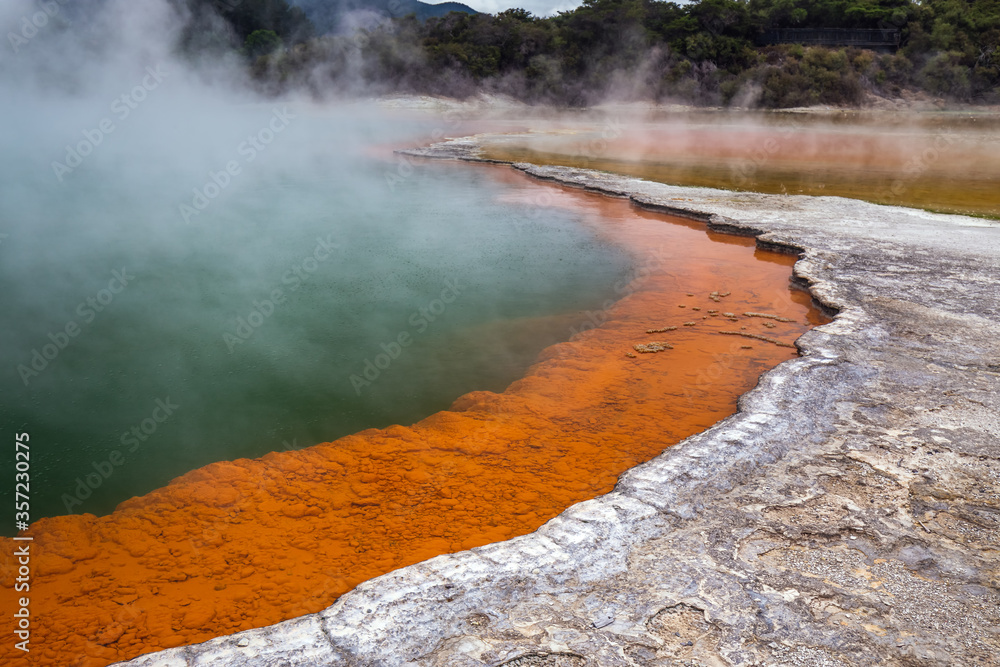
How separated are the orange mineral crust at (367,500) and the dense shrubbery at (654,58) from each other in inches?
1172

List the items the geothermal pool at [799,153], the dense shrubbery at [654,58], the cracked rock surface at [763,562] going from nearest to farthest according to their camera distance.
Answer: the cracked rock surface at [763,562] < the geothermal pool at [799,153] < the dense shrubbery at [654,58]

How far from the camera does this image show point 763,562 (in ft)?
7.25

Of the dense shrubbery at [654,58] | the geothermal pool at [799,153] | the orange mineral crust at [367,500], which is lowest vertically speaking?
the orange mineral crust at [367,500]

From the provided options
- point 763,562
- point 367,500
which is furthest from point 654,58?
point 763,562

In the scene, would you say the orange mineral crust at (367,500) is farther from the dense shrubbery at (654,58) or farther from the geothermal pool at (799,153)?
the dense shrubbery at (654,58)

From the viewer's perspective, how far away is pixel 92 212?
29.5ft

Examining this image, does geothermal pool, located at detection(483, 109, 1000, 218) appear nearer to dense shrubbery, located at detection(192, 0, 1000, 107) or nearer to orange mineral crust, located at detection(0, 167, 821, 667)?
dense shrubbery, located at detection(192, 0, 1000, 107)

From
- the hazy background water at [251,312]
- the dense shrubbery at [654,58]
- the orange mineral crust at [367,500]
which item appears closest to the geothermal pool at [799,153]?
the hazy background water at [251,312]

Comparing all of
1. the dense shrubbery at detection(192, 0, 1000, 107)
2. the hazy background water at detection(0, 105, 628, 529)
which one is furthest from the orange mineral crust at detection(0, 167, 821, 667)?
the dense shrubbery at detection(192, 0, 1000, 107)

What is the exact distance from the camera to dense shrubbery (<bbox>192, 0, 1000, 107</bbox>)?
31.2 metres

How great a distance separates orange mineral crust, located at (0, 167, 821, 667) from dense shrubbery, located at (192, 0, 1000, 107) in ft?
97.6

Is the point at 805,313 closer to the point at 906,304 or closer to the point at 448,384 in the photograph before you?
the point at 906,304

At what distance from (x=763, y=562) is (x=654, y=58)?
35.7 metres

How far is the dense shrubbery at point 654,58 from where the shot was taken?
31.2 metres
